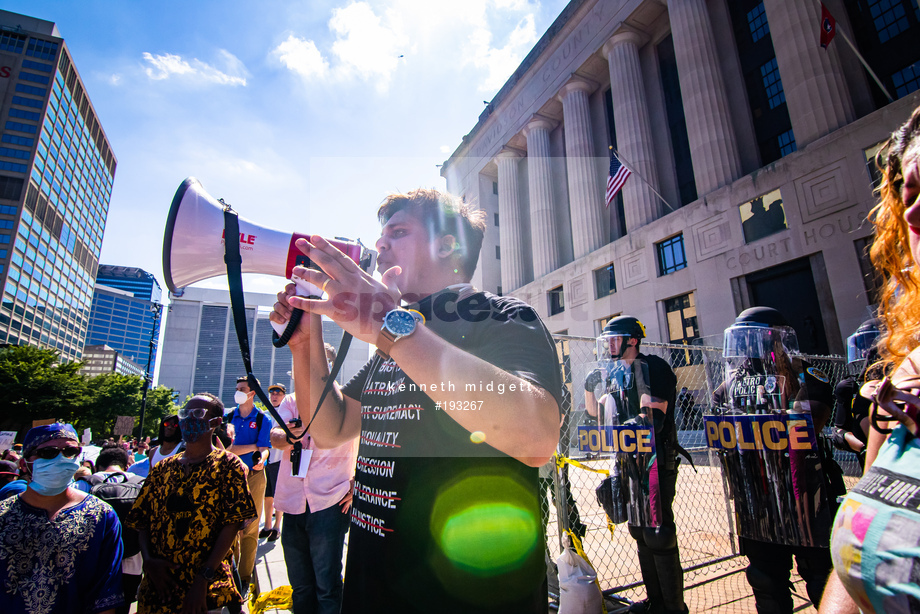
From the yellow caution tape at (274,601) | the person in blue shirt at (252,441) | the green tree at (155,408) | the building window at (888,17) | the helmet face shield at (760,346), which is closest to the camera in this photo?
the helmet face shield at (760,346)

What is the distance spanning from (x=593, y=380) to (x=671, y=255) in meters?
16.1

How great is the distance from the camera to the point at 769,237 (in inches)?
541

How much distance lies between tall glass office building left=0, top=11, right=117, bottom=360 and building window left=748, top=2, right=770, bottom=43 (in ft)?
286

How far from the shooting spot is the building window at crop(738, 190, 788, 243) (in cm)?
1367

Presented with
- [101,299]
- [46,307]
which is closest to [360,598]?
[46,307]

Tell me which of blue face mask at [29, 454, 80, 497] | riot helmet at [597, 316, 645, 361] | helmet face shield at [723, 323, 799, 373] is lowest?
blue face mask at [29, 454, 80, 497]

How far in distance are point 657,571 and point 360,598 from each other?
255 centimetres

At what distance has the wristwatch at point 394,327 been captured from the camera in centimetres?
116

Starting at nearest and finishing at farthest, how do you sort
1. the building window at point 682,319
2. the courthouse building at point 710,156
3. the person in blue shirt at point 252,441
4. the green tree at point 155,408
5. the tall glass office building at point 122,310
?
the person in blue shirt at point 252,441 < the courthouse building at point 710,156 < the building window at point 682,319 < the green tree at point 155,408 < the tall glass office building at point 122,310

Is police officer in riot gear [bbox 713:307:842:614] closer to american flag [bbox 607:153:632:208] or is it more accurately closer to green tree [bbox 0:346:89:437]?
american flag [bbox 607:153:632:208]

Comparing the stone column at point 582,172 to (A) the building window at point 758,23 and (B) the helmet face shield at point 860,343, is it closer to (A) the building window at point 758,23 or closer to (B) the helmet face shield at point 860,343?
(A) the building window at point 758,23

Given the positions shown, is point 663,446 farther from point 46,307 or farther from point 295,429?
point 46,307

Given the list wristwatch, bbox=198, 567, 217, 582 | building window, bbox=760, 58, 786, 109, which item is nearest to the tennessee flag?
building window, bbox=760, 58, 786, 109

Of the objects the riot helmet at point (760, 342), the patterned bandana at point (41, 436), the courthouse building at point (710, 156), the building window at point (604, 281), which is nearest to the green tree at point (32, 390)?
the courthouse building at point (710, 156)
